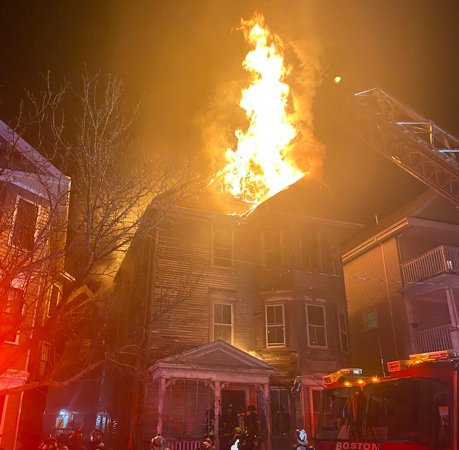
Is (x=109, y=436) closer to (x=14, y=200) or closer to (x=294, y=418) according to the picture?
(x=294, y=418)

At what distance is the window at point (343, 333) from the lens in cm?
1952

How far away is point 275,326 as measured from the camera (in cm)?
1862

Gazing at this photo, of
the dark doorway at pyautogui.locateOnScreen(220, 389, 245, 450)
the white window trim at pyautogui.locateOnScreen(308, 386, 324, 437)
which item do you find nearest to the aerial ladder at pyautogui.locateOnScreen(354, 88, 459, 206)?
the white window trim at pyautogui.locateOnScreen(308, 386, 324, 437)

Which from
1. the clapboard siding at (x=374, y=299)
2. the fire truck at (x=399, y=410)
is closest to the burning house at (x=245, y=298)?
the clapboard siding at (x=374, y=299)

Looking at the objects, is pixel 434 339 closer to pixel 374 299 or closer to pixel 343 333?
pixel 343 333

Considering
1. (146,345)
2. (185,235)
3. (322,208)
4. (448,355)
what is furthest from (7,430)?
(322,208)

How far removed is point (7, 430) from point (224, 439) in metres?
7.45

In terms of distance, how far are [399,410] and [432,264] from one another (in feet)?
46.2

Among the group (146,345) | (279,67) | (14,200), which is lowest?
(146,345)

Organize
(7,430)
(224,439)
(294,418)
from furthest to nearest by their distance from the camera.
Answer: (294,418) < (224,439) < (7,430)

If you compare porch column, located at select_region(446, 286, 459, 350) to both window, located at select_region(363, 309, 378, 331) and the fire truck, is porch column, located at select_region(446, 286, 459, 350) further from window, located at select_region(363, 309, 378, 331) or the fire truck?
the fire truck

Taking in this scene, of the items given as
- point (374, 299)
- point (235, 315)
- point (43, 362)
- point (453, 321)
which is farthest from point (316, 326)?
point (43, 362)

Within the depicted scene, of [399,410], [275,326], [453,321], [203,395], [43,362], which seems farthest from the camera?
[43,362]

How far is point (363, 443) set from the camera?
7.57m
